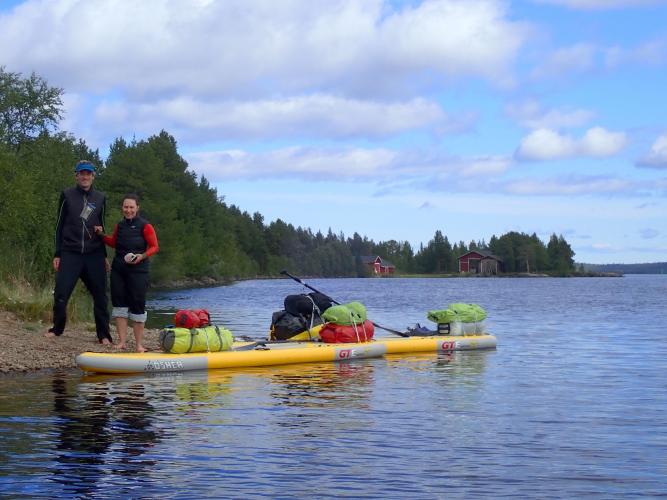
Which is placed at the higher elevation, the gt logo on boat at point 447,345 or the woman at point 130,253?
the woman at point 130,253

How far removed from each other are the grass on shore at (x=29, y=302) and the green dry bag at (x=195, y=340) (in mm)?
3431

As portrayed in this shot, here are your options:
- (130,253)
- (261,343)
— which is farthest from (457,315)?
(130,253)

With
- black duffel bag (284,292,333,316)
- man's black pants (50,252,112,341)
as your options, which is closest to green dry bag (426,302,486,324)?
black duffel bag (284,292,333,316)

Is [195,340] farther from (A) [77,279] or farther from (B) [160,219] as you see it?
(B) [160,219]

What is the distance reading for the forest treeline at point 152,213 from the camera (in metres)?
26.3

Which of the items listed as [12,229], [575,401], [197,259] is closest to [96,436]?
[575,401]

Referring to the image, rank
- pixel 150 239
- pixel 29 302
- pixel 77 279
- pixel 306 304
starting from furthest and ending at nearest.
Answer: pixel 306 304, pixel 29 302, pixel 150 239, pixel 77 279

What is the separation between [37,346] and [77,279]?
4.56 ft

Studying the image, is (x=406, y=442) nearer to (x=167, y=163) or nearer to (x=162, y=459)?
(x=162, y=459)

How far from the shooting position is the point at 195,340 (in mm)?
13555

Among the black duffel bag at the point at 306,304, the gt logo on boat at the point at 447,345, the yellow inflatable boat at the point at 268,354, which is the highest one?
the black duffel bag at the point at 306,304

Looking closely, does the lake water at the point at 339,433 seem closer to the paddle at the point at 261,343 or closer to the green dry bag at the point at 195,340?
the green dry bag at the point at 195,340

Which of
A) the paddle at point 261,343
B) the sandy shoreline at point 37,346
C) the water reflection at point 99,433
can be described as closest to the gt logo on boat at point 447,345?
the paddle at point 261,343

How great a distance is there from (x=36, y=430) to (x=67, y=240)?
454cm
